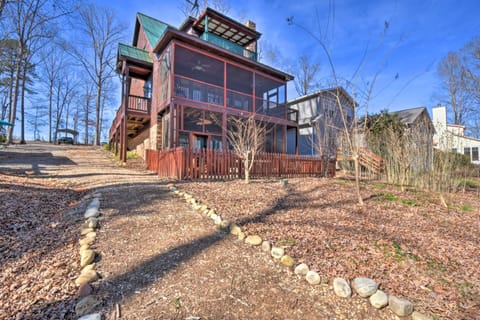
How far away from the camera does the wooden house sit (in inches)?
406

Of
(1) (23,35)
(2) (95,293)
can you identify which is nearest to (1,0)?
(2) (95,293)

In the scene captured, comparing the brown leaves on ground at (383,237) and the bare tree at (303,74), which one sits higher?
the bare tree at (303,74)

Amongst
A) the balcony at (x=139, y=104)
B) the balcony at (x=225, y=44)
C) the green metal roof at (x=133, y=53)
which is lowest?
the balcony at (x=139, y=104)

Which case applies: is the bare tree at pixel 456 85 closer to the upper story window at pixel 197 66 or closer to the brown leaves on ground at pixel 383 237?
the upper story window at pixel 197 66

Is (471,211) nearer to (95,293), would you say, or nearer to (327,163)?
(327,163)

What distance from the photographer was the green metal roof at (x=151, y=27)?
46.8ft

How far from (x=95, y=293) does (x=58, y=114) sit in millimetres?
38888

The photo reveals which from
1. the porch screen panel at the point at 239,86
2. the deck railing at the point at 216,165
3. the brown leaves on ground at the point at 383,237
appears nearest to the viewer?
the brown leaves on ground at the point at 383,237

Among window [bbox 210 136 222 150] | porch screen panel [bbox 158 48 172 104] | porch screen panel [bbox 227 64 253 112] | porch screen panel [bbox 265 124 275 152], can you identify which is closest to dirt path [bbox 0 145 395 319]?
porch screen panel [bbox 158 48 172 104]

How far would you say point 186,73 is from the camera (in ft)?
44.2

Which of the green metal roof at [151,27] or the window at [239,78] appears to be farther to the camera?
the green metal roof at [151,27]

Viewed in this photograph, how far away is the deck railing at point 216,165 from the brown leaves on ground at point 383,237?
5.90ft

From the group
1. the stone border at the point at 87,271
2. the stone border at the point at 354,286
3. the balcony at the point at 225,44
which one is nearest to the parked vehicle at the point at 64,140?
the balcony at the point at 225,44

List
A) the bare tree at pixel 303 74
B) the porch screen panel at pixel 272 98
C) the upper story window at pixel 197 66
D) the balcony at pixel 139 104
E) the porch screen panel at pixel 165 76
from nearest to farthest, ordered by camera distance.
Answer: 1. the porch screen panel at pixel 165 76
2. the upper story window at pixel 197 66
3. the balcony at pixel 139 104
4. the porch screen panel at pixel 272 98
5. the bare tree at pixel 303 74
